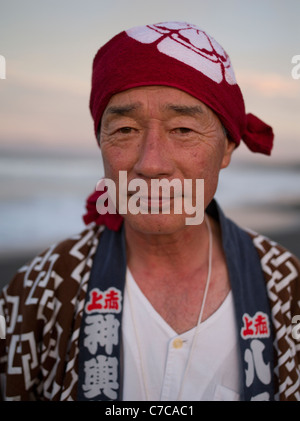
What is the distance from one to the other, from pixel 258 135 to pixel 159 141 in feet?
2.36

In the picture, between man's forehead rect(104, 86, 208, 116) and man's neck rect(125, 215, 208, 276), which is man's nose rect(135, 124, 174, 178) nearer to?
man's forehead rect(104, 86, 208, 116)

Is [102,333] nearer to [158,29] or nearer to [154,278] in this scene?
[154,278]

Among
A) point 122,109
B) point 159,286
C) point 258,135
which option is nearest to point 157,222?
point 159,286

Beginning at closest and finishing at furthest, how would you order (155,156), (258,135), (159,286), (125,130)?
(155,156)
(125,130)
(159,286)
(258,135)

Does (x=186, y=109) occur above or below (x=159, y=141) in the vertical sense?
above

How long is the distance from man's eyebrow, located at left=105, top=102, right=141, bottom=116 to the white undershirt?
0.90 meters

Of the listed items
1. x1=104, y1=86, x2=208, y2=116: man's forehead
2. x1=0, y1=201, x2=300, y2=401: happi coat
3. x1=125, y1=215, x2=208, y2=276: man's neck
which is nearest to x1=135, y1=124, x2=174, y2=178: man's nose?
x1=104, y1=86, x2=208, y2=116: man's forehead

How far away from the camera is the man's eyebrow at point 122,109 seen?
1897mm

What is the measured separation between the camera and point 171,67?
1.89 meters

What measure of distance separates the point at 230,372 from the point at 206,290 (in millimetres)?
382

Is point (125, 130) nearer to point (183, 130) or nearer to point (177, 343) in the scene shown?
point (183, 130)

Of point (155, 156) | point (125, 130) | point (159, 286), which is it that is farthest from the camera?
point (159, 286)

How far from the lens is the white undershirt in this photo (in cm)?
198

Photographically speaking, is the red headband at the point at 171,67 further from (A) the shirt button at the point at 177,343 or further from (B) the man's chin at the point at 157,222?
(A) the shirt button at the point at 177,343
